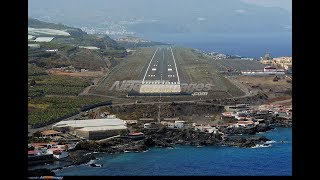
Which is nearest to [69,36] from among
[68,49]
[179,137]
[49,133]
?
[68,49]

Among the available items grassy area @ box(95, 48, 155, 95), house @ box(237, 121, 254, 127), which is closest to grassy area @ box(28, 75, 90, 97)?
grassy area @ box(95, 48, 155, 95)

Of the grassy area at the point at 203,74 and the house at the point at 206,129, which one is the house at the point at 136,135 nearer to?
the house at the point at 206,129

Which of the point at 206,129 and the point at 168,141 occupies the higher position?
the point at 206,129

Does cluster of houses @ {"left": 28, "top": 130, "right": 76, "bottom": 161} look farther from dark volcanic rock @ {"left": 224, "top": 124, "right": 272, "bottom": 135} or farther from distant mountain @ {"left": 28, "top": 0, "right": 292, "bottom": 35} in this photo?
distant mountain @ {"left": 28, "top": 0, "right": 292, "bottom": 35}

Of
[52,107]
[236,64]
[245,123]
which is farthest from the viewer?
[236,64]

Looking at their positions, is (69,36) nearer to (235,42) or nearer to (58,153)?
(235,42)

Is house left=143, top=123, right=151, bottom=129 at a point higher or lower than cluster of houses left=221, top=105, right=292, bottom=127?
lower
